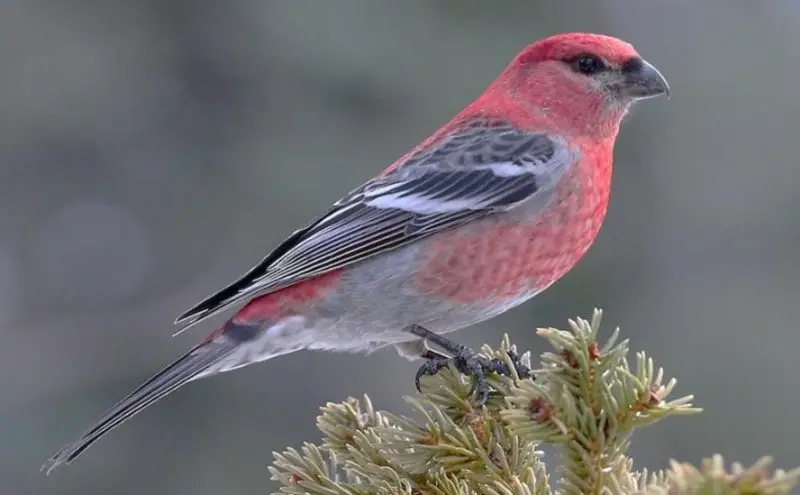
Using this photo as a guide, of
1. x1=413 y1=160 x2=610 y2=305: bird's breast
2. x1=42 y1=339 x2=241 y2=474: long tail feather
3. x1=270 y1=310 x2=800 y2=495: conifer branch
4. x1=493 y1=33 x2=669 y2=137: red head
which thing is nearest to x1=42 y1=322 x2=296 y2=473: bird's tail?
x1=42 y1=339 x2=241 y2=474: long tail feather

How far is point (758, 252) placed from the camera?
6.11 meters

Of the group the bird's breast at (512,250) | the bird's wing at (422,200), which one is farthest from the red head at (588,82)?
the bird's breast at (512,250)

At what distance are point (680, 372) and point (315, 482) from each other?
14.0 feet

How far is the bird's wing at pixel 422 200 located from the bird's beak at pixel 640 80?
26 centimetres

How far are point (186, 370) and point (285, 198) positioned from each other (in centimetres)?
317

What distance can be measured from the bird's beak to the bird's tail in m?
1.24

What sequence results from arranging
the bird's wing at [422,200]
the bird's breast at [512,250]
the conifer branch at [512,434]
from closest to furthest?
the conifer branch at [512,434]
the bird's breast at [512,250]
the bird's wing at [422,200]

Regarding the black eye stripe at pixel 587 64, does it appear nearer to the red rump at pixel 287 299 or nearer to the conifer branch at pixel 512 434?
the red rump at pixel 287 299

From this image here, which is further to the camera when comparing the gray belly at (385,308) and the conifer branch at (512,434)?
the gray belly at (385,308)

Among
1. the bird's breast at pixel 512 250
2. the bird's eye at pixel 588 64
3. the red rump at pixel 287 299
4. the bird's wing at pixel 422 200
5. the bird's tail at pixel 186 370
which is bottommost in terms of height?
the bird's breast at pixel 512 250

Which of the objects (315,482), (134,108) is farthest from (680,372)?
(315,482)

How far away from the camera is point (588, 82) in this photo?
9.09 feet

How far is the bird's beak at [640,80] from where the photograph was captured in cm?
267

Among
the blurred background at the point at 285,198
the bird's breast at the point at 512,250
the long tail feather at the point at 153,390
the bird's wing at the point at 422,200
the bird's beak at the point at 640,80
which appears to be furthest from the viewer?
the blurred background at the point at 285,198
